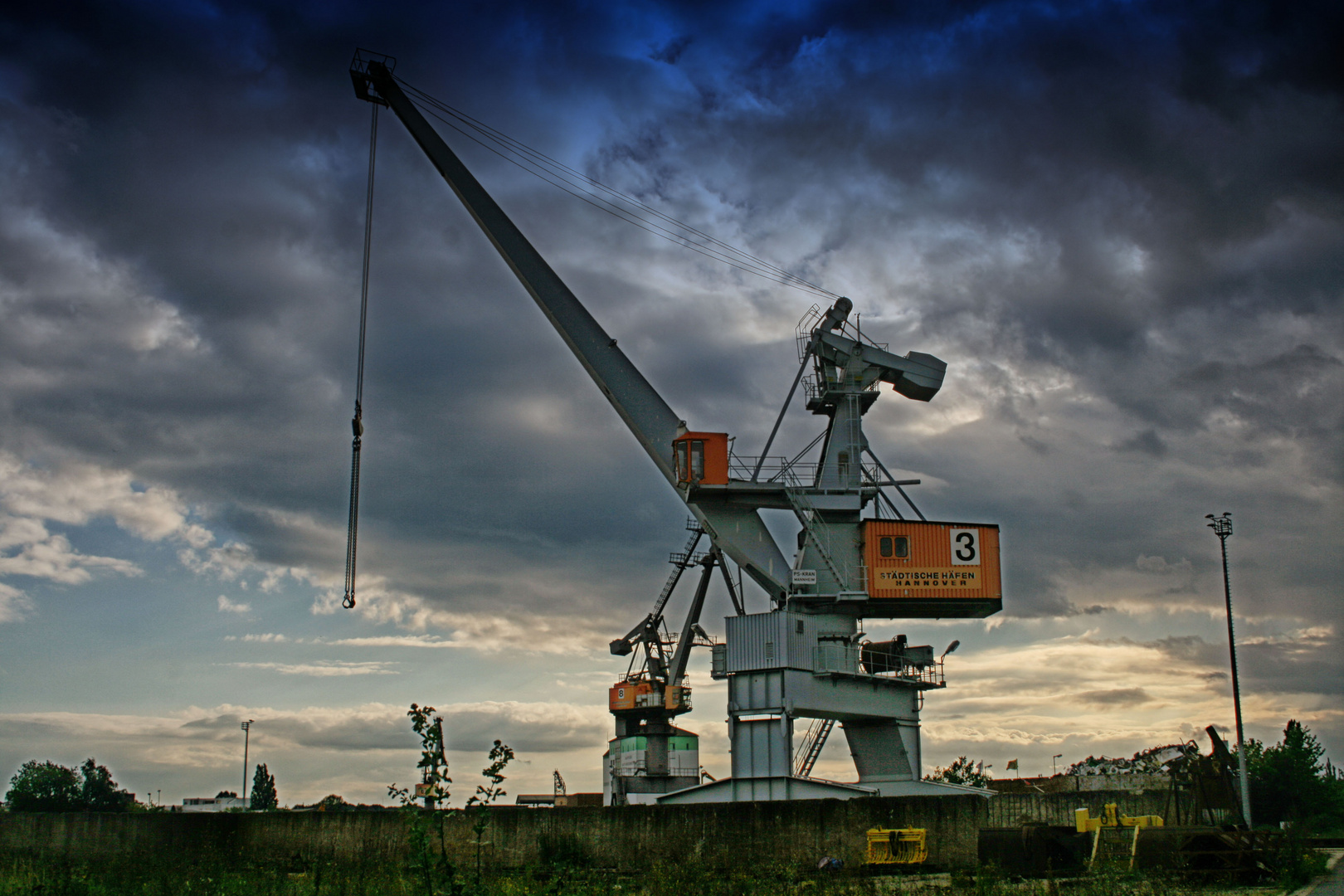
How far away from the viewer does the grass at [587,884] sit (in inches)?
568

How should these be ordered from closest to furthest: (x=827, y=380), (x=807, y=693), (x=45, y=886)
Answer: (x=45, y=886)
(x=807, y=693)
(x=827, y=380)

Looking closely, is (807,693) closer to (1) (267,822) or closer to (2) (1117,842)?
(2) (1117,842)

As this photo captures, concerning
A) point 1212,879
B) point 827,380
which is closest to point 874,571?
point 827,380

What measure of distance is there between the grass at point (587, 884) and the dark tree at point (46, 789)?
64.1 metres

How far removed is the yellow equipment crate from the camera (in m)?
20.7

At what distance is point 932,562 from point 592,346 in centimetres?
1355

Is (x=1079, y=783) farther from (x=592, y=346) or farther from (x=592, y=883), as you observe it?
(x=592, y=883)

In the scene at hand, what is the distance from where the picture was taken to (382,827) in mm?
23734

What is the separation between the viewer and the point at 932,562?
33500 millimetres

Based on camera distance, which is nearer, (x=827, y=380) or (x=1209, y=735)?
(x=1209, y=735)

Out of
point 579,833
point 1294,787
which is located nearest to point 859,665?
point 579,833

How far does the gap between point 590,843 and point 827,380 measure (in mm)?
18764

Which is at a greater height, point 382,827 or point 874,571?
point 874,571

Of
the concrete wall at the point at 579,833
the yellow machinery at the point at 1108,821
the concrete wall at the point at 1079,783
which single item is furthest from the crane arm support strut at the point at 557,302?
the concrete wall at the point at 1079,783
